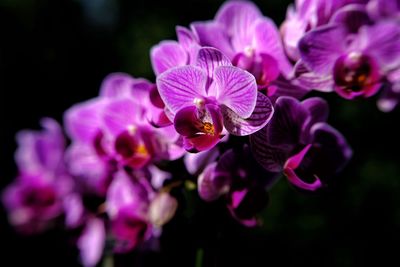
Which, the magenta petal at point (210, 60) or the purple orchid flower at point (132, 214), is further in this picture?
the purple orchid flower at point (132, 214)

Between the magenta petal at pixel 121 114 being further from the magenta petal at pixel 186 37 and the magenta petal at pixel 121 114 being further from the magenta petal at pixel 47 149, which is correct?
the magenta petal at pixel 47 149

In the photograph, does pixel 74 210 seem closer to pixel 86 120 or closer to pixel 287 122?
pixel 86 120

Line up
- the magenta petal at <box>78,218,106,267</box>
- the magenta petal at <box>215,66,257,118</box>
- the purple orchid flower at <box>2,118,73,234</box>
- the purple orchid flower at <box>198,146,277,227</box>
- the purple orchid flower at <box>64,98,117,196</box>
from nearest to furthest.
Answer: the magenta petal at <box>215,66,257,118</box> < the purple orchid flower at <box>198,146,277,227</box> < the purple orchid flower at <box>64,98,117,196</box> < the magenta petal at <box>78,218,106,267</box> < the purple orchid flower at <box>2,118,73,234</box>

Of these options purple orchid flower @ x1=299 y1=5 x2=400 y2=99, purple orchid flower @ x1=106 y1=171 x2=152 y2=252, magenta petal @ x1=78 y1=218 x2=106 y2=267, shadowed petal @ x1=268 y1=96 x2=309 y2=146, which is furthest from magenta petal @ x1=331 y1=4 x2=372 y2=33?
magenta petal @ x1=78 y1=218 x2=106 y2=267

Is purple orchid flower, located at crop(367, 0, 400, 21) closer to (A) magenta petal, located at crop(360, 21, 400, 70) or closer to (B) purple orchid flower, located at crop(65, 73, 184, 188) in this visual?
(A) magenta petal, located at crop(360, 21, 400, 70)

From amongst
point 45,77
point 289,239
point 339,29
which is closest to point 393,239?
point 289,239

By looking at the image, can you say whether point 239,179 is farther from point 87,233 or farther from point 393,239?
point 393,239

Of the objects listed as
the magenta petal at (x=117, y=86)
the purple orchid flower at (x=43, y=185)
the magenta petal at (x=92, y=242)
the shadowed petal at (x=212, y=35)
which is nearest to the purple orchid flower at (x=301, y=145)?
the shadowed petal at (x=212, y=35)
